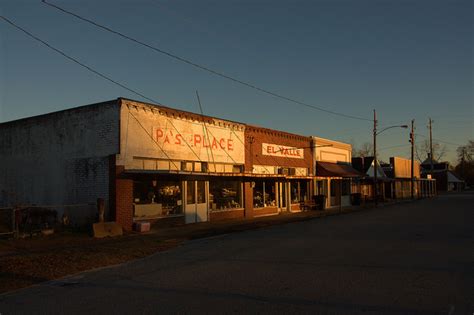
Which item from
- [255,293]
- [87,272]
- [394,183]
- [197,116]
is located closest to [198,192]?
[197,116]

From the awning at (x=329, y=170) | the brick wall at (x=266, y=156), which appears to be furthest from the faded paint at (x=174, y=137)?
the awning at (x=329, y=170)

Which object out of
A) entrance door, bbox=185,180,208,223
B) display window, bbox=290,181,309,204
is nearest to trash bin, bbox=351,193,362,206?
display window, bbox=290,181,309,204

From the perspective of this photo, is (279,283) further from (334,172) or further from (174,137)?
(334,172)

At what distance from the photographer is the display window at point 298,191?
31.9 meters

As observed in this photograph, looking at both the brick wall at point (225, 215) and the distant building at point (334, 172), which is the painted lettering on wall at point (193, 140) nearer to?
the brick wall at point (225, 215)

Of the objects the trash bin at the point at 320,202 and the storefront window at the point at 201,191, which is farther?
the trash bin at the point at 320,202

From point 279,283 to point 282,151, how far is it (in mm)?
22716

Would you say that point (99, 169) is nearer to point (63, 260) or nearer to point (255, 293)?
point (63, 260)

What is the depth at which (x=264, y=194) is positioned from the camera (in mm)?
28312

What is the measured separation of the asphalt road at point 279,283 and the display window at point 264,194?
14.3 meters

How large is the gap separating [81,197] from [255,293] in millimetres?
13302

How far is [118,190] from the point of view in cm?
1764

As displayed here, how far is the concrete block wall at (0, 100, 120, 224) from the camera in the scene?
59.5ft

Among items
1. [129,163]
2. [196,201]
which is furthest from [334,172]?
[129,163]
